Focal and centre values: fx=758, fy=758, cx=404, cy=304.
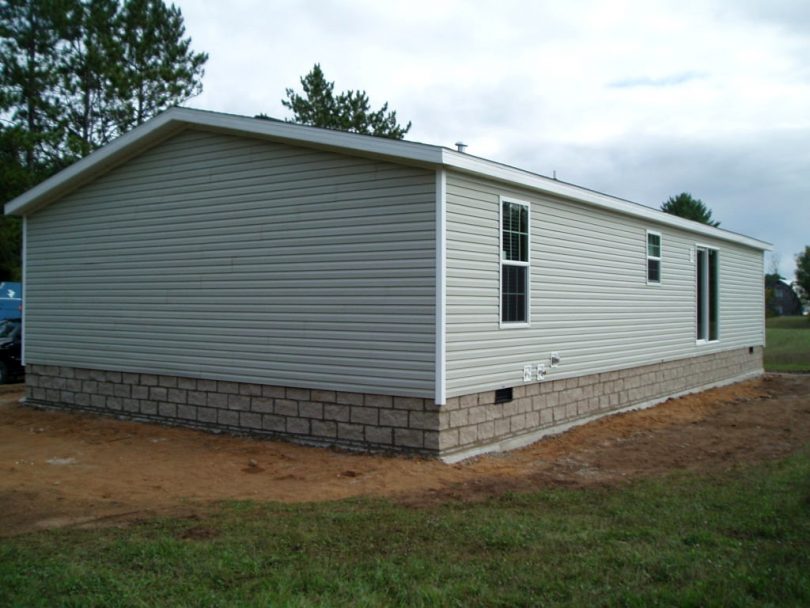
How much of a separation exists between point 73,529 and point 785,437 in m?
9.62

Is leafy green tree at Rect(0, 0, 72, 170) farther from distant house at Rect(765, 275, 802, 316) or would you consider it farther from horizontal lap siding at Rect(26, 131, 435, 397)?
distant house at Rect(765, 275, 802, 316)

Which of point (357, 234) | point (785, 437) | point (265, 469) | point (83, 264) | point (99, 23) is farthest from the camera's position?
point (99, 23)

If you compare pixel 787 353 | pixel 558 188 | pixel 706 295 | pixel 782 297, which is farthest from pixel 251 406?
pixel 782 297

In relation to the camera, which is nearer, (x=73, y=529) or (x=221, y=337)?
(x=73, y=529)

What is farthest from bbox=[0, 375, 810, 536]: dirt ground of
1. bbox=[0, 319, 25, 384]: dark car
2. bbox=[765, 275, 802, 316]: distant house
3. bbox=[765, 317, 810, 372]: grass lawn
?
bbox=[765, 275, 802, 316]: distant house

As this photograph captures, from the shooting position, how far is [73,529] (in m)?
6.30

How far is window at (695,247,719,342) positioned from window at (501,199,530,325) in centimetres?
787

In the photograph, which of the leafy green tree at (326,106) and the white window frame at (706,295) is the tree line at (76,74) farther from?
the white window frame at (706,295)

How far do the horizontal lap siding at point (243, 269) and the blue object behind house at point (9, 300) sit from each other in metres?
16.7

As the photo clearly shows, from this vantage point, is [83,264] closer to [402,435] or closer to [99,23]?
[402,435]

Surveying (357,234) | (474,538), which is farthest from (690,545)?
(357,234)

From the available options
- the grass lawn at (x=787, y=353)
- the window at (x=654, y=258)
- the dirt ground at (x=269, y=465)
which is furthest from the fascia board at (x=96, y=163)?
the grass lawn at (x=787, y=353)

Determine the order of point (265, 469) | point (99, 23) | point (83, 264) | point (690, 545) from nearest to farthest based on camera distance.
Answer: point (690, 545), point (265, 469), point (83, 264), point (99, 23)

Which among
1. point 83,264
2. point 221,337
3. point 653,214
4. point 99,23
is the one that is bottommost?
point 221,337
